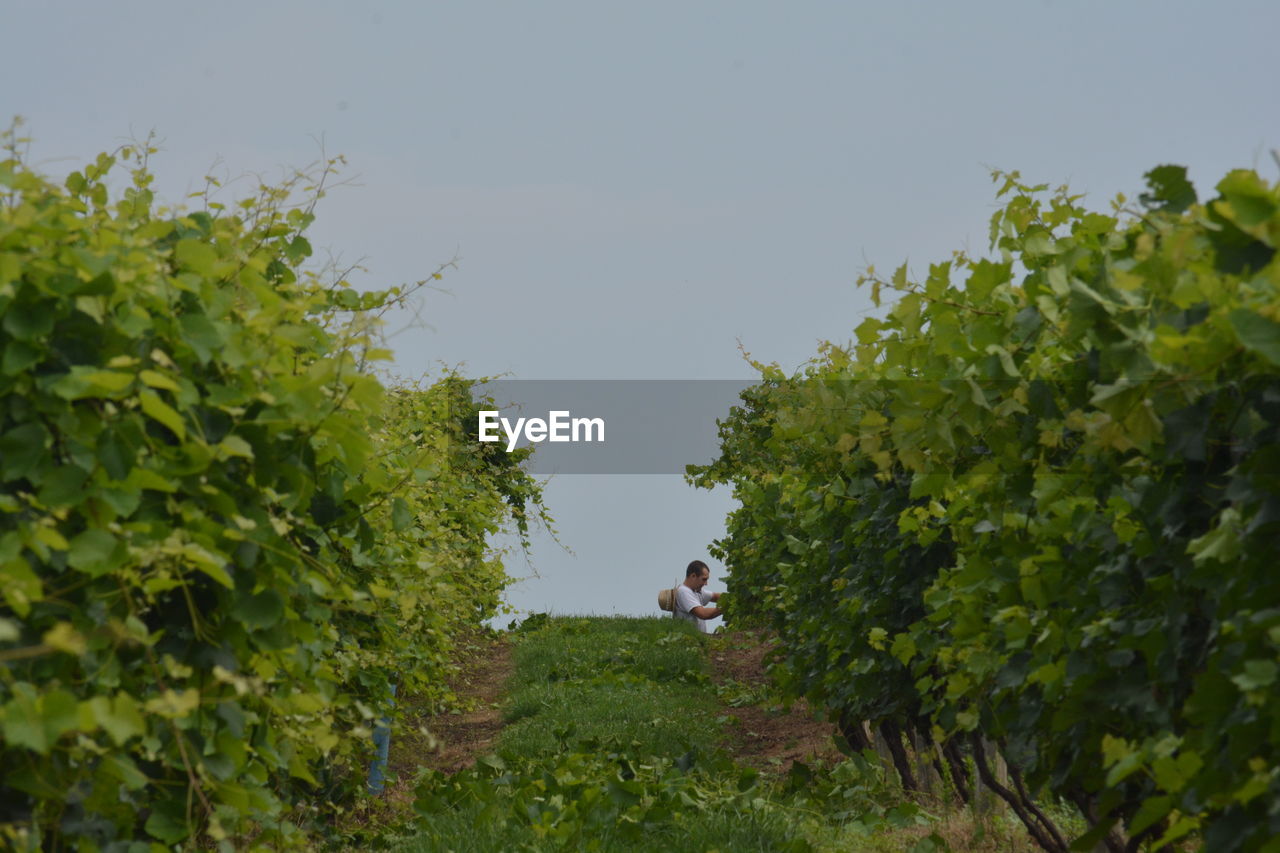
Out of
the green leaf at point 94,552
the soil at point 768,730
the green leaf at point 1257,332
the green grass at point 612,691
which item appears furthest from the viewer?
the soil at point 768,730

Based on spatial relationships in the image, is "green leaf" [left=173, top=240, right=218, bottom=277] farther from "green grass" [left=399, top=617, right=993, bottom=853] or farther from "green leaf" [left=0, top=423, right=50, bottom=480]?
"green grass" [left=399, top=617, right=993, bottom=853]

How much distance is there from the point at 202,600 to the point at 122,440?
0.53m

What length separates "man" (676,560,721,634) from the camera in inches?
787

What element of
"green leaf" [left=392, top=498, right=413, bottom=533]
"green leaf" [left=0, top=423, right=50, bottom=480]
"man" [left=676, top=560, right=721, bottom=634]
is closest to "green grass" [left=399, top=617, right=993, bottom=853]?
"green leaf" [left=392, top=498, right=413, bottom=533]

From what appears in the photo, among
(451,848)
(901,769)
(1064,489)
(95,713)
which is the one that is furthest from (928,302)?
(901,769)

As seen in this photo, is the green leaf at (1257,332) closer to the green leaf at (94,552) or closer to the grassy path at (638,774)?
the green leaf at (94,552)

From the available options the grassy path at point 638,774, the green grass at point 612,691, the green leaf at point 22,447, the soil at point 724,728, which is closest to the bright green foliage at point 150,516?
the green leaf at point 22,447

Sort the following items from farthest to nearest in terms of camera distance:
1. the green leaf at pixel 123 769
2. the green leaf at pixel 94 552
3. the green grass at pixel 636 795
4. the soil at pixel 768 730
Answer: the soil at pixel 768 730
the green grass at pixel 636 795
the green leaf at pixel 123 769
the green leaf at pixel 94 552

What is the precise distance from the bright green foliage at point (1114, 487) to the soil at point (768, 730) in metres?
5.11

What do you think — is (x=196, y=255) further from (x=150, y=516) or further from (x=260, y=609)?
(x=260, y=609)

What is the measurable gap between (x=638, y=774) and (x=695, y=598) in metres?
12.7

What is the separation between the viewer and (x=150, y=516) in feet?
9.18

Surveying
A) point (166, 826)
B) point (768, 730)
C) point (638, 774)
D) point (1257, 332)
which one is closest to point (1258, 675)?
point (1257, 332)

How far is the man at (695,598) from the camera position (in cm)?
1998
